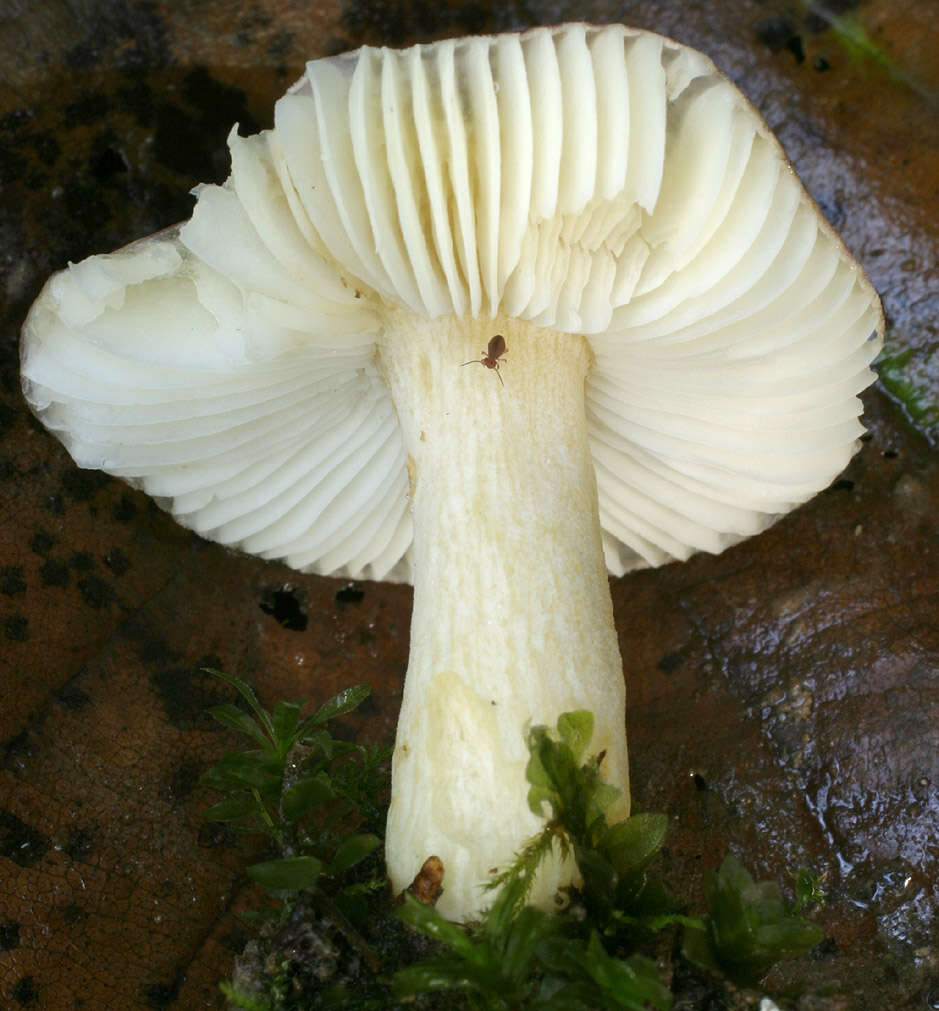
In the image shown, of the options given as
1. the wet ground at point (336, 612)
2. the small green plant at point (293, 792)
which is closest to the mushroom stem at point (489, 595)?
the small green plant at point (293, 792)

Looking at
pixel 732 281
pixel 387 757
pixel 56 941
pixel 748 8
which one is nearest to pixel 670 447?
pixel 732 281

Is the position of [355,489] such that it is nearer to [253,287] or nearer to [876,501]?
[253,287]

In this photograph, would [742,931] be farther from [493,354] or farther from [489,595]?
[493,354]

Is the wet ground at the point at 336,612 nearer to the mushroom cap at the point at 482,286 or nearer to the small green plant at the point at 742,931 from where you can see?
the mushroom cap at the point at 482,286

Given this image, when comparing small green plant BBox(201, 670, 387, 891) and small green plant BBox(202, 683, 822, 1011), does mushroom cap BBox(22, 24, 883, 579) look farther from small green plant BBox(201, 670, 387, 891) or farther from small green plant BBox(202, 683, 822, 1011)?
small green plant BBox(202, 683, 822, 1011)

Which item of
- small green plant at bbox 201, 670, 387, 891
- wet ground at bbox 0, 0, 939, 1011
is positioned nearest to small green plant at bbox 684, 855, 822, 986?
wet ground at bbox 0, 0, 939, 1011

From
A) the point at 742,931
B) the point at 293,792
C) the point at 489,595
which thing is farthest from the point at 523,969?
the point at 489,595

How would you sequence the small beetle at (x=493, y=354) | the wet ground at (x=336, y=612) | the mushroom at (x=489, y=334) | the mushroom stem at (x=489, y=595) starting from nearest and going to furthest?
the mushroom at (x=489, y=334), the mushroom stem at (x=489, y=595), the small beetle at (x=493, y=354), the wet ground at (x=336, y=612)
